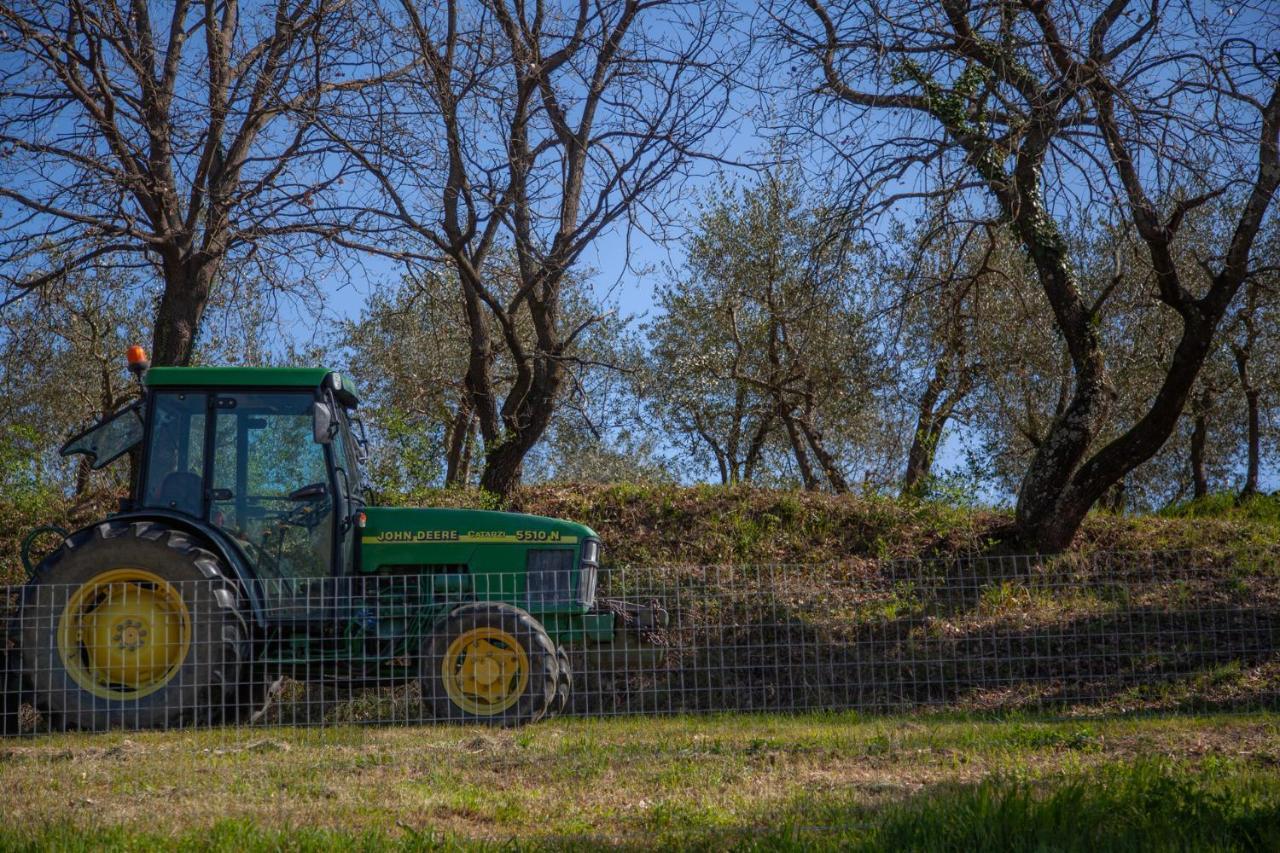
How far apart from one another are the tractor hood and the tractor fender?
90cm

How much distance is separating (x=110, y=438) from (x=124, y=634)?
1.59 metres

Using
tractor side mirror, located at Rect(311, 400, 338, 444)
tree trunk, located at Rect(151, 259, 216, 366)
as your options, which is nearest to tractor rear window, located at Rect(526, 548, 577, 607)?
tractor side mirror, located at Rect(311, 400, 338, 444)

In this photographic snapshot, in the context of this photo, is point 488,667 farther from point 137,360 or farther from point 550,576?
point 137,360

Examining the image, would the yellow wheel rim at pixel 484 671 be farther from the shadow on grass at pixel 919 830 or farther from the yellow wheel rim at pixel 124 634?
the shadow on grass at pixel 919 830

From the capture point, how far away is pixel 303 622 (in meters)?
8.01

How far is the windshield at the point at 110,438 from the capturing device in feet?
27.5

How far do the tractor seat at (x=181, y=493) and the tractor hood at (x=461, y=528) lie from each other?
1219 mm

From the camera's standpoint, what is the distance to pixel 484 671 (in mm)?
7789

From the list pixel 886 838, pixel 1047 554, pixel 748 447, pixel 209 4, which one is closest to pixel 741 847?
pixel 886 838

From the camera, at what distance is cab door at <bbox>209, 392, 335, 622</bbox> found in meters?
8.01

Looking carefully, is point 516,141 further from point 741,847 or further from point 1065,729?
point 741,847

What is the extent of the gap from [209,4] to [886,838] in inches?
452

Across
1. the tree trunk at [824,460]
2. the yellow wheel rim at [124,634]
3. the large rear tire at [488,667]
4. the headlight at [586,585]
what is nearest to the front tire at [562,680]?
the large rear tire at [488,667]

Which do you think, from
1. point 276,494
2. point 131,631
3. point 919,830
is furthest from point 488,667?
point 919,830
